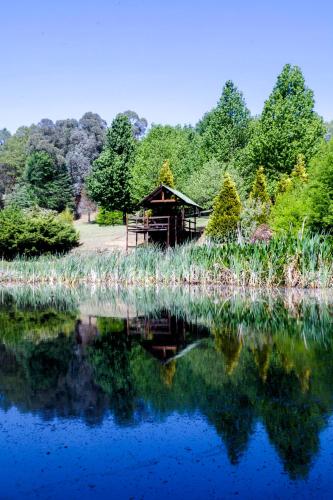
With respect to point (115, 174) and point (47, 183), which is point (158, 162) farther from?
point (47, 183)

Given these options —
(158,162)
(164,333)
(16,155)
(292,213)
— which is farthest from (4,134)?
(164,333)

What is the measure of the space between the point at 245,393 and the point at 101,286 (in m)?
14.2

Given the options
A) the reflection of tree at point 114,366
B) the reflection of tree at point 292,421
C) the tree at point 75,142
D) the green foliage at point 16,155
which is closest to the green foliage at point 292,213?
the reflection of tree at point 114,366

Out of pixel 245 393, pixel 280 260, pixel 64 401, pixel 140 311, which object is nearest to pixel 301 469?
pixel 245 393

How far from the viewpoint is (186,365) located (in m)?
8.53

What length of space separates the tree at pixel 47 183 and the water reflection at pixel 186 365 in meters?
37.9

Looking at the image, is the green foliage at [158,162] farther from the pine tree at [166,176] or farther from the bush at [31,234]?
the bush at [31,234]

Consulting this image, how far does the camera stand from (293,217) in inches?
895

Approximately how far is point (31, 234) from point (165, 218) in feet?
23.9

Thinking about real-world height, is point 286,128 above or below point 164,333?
above

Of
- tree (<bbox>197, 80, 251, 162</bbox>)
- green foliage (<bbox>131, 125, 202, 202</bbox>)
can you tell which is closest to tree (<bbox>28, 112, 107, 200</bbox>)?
green foliage (<bbox>131, 125, 202, 202</bbox>)

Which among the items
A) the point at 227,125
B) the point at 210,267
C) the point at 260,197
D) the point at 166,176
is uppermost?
the point at 227,125

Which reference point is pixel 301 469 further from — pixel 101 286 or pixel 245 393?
pixel 101 286

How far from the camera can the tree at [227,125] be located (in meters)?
37.9
